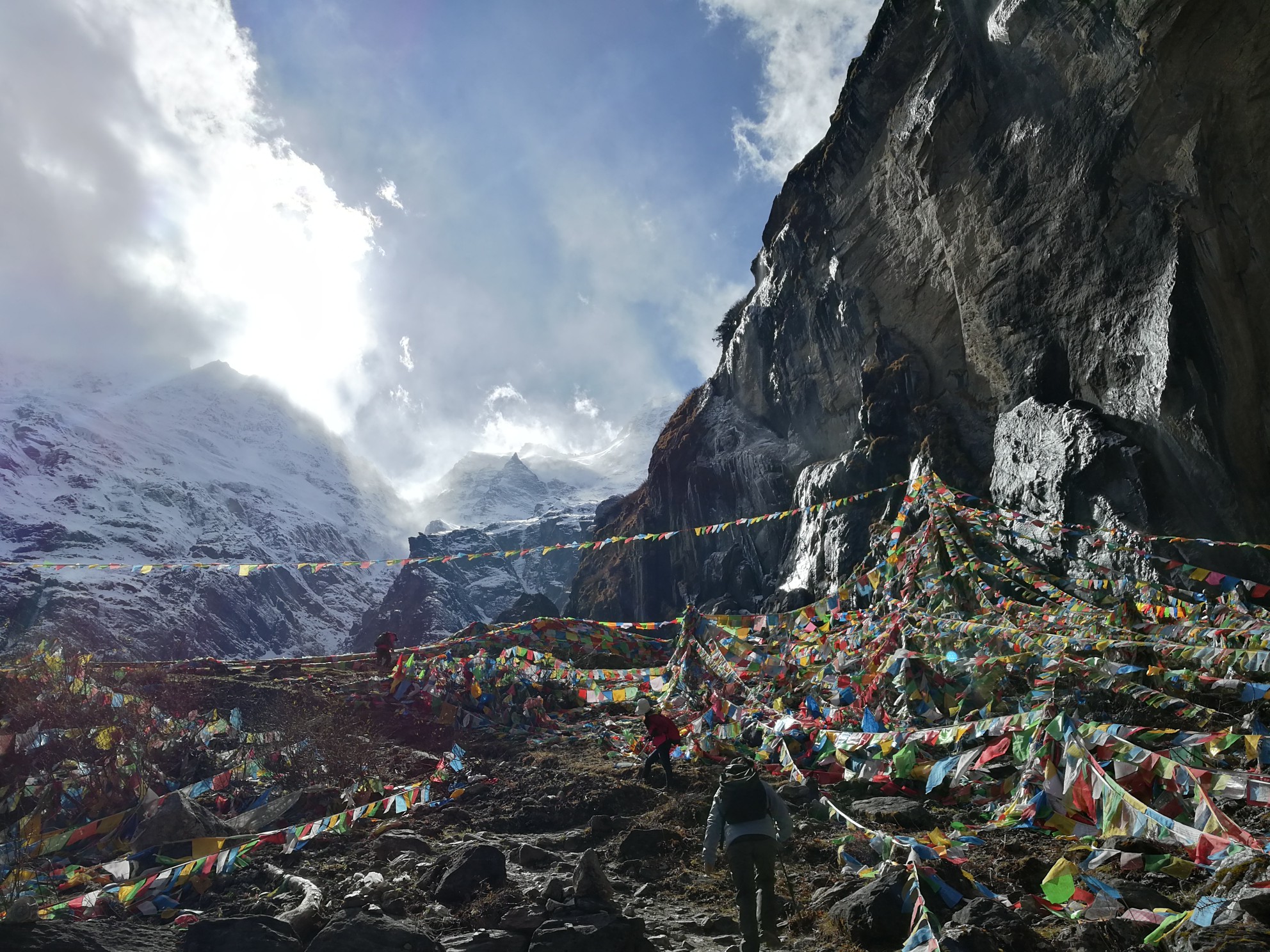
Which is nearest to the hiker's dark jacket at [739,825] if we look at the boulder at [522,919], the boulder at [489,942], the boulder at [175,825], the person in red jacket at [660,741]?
the boulder at [522,919]

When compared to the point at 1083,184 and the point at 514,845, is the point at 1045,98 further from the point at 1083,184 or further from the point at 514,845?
the point at 514,845

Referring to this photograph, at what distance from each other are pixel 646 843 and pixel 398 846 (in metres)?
2.68

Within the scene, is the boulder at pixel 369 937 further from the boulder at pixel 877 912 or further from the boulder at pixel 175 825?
the boulder at pixel 175 825

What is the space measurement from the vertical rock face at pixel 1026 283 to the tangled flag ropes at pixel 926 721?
2760 mm

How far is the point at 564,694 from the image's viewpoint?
60.4 feet

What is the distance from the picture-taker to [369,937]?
188 inches

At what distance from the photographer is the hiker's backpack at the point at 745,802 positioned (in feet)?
18.2

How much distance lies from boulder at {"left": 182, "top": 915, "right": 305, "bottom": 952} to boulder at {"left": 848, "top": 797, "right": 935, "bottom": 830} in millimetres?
5467

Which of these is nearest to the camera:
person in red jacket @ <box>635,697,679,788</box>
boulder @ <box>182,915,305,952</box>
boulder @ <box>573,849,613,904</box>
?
boulder @ <box>182,915,305,952</box>

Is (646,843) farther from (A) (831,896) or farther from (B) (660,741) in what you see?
(B) (660,741)

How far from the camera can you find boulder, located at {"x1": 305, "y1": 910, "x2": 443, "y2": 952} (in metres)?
4.69

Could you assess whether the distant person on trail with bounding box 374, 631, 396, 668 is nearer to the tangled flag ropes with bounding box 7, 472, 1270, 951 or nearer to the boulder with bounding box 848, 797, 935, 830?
the tangled flag ropes with bounding box 7, 472, 1270, 951

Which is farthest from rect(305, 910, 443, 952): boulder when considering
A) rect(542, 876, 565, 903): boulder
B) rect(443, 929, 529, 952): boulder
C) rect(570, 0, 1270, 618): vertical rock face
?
rect(570, 0, 1270, 618): vertical rock face

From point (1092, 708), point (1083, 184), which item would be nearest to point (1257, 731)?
point (1092, 708)
